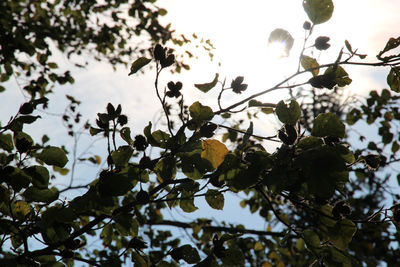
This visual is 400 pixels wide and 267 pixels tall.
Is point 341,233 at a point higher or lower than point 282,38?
lower

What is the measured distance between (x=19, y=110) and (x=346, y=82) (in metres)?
1.46

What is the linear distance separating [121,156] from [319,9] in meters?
1.02

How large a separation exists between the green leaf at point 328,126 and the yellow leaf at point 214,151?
1.06ft

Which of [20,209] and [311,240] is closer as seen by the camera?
[311,240]

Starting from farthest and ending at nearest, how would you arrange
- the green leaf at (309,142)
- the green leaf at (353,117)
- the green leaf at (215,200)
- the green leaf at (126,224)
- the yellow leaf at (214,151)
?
→ the green leaf at (353,117), the green leaf at (126,224), the green leaf at (215,200), the yellow leaf at (214,151), the green leaf at (309,142)

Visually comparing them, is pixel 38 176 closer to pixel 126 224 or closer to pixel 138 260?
pixel 126 224

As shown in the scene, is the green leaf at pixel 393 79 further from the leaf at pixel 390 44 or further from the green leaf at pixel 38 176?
the green leaf at pixel 38 176

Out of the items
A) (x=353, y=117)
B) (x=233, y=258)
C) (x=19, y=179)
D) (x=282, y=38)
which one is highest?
(x=353, y=117)

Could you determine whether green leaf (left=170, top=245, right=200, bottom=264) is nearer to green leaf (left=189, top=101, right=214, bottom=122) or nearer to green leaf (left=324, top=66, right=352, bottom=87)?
green leaf (left=189, top=101, right=214, bottom=122)

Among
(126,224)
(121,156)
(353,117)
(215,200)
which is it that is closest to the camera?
(121,156)

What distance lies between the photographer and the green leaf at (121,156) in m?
1.31

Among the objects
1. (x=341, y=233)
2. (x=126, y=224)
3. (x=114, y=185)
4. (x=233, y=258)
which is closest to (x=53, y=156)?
(x=114, y=185)

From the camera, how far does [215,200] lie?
4.81ft

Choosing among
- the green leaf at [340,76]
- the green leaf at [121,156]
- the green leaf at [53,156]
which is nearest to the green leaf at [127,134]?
the green leaf at [121,156]
